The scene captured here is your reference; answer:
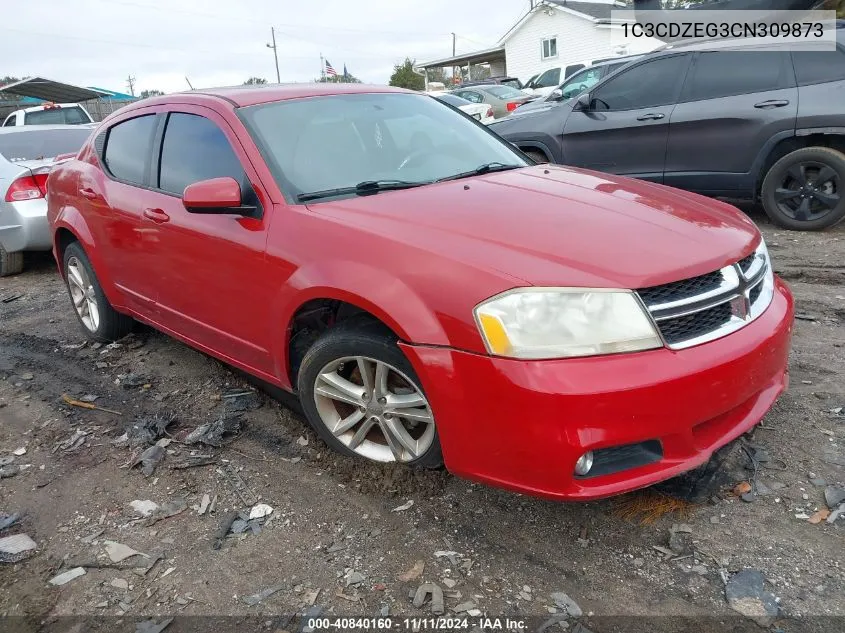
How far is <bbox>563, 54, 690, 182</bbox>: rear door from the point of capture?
6.70m

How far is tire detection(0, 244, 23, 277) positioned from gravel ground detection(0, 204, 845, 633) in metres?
4.28

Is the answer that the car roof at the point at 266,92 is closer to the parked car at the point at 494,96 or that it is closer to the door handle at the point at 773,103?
the door handle at the point at 773,103

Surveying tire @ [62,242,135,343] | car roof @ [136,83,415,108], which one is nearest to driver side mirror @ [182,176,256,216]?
car roof @ [136,83,415,108]

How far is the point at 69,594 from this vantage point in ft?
7.65

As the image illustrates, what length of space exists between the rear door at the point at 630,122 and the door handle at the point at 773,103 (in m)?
0.81

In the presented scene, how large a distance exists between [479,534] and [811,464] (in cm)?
144

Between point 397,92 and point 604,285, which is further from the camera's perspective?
point 397,92

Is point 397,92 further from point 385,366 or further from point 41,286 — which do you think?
point 41,286

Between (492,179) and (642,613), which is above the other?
(492,179)

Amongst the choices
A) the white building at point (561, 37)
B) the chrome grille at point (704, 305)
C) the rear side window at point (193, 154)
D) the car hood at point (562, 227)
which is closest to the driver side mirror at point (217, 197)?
the rear side window at point (193, 154)

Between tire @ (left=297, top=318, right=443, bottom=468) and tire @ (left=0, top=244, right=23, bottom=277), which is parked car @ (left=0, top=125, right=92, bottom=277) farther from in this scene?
tire @ (left=297, top=318, right=443, bottom=468)

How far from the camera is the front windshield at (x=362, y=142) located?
3031mm

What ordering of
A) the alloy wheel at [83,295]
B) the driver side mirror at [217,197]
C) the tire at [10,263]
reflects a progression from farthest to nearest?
the tire at [10,263] < the alloy wheel at [83,295] < the driver side mirror at [217,197]

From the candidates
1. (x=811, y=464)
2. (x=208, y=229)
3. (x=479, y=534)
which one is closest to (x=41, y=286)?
(x=208, y=229)
